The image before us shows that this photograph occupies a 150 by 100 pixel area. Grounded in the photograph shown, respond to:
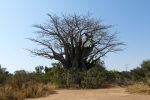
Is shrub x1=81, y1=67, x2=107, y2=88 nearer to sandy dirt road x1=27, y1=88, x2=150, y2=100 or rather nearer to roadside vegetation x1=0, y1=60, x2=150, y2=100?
roadside vegetation x1=0, y1=60, x2=150, y2=100

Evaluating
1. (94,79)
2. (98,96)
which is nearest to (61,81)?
(94,79)

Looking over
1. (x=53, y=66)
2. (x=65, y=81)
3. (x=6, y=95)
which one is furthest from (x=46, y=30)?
(x=6, y=95)

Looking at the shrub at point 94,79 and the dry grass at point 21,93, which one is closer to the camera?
the dry grass at point 21,93

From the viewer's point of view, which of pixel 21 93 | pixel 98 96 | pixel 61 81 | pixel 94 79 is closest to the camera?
pixel 21 93

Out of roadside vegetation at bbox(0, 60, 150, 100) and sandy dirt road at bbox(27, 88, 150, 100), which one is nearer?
sandy dirt road at bbox(27, 88, 150, 100)

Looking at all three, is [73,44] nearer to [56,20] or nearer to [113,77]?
[56,20]

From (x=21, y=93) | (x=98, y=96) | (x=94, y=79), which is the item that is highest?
(x=94, y=79)

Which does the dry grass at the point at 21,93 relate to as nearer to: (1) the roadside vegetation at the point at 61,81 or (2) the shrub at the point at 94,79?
(1) the roadside vegetation at the point at 61,81

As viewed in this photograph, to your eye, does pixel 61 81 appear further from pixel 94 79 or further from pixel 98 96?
pixel 98 96

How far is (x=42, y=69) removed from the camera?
44750 millimetres

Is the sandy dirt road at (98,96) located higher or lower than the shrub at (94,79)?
→ lower

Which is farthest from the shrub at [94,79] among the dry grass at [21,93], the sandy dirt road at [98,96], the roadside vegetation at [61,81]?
the dry grass at [21,93]

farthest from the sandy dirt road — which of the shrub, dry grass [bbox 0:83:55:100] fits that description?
the shrub

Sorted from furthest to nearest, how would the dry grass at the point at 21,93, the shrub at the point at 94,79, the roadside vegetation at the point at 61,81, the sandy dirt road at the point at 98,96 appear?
the shrub at the point at 94,79 → the roadside vegetation at the point at 61,81 → the sandy dirt road at the point at 98,96 → the dry grass at the point at 21,93
